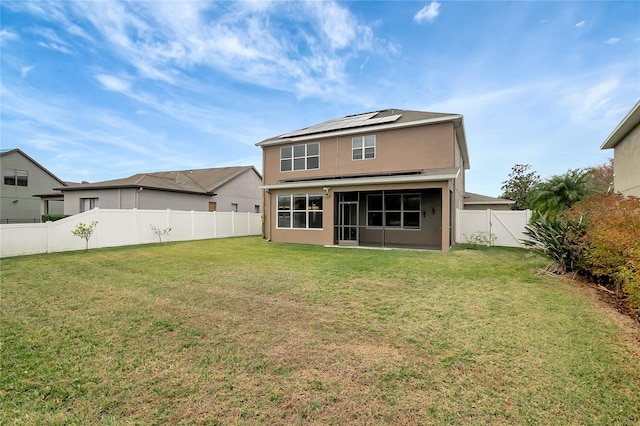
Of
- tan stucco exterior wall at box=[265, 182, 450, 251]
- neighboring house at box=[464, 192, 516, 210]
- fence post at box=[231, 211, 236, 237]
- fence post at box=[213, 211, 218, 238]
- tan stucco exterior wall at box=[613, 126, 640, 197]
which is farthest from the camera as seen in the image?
neighboring house at box=[464, 192, 516, 210]

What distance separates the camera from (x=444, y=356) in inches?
136

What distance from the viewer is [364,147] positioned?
15.2m

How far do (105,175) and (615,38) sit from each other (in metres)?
34.5

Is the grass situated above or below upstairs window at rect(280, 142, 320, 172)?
below

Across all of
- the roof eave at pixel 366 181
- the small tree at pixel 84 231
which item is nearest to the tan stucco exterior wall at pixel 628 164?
the roof eave at pixel 366 181

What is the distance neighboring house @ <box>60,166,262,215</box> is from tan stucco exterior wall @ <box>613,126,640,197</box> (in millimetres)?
24673

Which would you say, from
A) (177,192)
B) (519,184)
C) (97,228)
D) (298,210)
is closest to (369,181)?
(298,210)

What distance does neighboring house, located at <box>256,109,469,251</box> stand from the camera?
1354cm

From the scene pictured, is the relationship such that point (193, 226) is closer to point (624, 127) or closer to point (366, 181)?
point (366, 181)

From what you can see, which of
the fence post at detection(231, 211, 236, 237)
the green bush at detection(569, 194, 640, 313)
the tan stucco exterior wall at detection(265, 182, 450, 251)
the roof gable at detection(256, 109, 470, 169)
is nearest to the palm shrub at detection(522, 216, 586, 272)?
the green bush at detection(569, 194, 640, 313)

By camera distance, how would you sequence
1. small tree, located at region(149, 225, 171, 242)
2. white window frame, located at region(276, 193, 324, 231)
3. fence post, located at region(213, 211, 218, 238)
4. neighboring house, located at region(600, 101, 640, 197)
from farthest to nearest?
fence post, located at region(213, 211, 218, 238) < small tree, located at region(149, 225, 171, 242) < white window frame, located at region(276, 193, 324, 231) < neighboring house, located at region(600, 101, 640, 197)

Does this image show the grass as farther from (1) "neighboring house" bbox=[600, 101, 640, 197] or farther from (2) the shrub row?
(1) "neighboring house" bbox=[600, 101, 640, 197]

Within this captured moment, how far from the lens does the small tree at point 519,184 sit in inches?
1299

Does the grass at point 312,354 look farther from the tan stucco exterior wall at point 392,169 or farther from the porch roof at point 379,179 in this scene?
the tan stucco exterior wall at point 392,169
